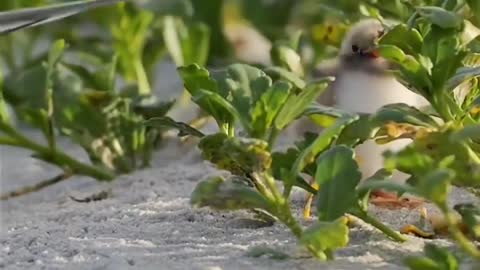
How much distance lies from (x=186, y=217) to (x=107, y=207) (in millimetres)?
231

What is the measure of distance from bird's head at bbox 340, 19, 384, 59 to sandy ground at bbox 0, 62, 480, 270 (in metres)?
0.36

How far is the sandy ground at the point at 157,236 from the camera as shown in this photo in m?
1.47

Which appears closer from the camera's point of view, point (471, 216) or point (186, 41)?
point (471, 216)

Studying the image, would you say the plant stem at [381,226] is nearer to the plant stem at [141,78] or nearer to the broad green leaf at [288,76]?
the broad green leaf at [288,76]

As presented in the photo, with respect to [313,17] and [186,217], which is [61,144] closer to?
[313,17]

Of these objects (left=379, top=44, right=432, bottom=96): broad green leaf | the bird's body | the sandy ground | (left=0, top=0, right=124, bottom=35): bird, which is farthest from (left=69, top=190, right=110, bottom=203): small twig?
(left=379, top=44, right=432, bottom=96): broad green leaf

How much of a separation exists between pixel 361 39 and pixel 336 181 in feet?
2.18

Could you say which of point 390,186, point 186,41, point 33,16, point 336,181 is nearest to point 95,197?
point 33,16

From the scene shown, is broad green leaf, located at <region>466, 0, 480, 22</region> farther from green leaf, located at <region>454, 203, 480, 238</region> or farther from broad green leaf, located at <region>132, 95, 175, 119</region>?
broad green leaf, located at <region>132, 95, 175, 119</region>

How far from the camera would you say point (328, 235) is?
1355 millimetres

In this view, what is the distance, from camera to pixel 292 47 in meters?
2.15

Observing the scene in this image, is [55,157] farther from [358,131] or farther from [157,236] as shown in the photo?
[358,131]

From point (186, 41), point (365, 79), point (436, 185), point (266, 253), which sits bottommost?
point (266, 253)

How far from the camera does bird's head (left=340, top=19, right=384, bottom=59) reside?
79.7 inches
